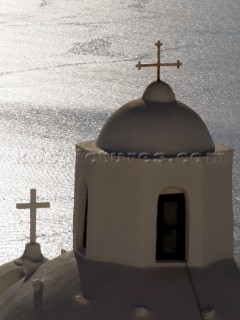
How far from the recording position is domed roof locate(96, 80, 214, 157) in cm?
1026

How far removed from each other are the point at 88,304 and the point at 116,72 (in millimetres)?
50314

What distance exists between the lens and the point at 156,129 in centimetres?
1027

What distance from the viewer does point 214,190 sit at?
414 inches

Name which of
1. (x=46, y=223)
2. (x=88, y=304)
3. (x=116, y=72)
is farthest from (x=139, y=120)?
(x=116, y=72)

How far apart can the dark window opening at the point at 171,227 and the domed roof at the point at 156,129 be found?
44 centimetres

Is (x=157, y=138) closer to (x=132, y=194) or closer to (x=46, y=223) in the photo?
(x=132, y=194)

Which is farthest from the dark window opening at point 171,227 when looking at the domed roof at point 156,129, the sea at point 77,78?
the sea at point 77,78

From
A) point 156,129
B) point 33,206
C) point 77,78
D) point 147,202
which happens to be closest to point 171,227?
point 147,202

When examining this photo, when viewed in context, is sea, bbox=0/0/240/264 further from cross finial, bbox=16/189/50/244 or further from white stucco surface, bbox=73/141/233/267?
white stucco surface, bbox=73/141/233/267

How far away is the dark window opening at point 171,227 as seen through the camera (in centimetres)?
1042

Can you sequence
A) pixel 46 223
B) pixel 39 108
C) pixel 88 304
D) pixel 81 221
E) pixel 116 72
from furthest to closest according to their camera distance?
pixel 116 72
pixel 39 108
pixel 46 223
pixel 81 221
pixel 88 304

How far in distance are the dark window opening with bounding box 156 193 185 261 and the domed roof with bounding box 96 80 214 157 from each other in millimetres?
439

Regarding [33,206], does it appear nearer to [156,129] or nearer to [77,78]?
[156,129]

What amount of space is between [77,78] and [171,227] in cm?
5005
